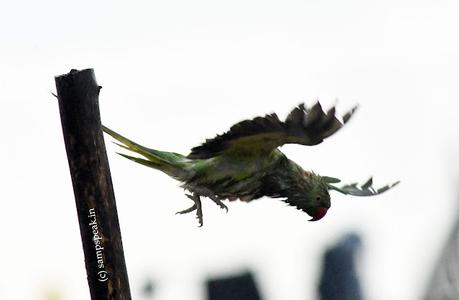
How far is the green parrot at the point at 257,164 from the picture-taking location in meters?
2.89

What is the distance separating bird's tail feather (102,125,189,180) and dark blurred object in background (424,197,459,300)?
240 cm

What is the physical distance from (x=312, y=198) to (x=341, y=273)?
6.93ft

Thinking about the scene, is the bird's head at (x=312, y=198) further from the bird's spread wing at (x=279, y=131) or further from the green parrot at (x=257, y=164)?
the bird's spread wing at (x=279, y=131)

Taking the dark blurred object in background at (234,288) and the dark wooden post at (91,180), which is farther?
the dark blurred object in background at (234,288)

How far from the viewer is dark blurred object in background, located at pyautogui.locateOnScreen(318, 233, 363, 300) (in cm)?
539

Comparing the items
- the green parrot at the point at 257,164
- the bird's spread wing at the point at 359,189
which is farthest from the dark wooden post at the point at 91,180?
the bird's spread wing at the point at 359,189

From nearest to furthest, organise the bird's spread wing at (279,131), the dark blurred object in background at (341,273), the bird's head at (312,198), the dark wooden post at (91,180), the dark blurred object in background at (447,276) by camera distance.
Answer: the dark wooden post at (91,180) → the bird's spread wing at (279,131) → the bird's head at (312,198) → the dark blurred object in background at (447,276) → the dark blurred object in background at (341,273)

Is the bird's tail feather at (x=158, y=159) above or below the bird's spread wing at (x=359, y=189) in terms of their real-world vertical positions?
above

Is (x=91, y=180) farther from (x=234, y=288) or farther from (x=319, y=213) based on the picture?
(x=234, y=288)

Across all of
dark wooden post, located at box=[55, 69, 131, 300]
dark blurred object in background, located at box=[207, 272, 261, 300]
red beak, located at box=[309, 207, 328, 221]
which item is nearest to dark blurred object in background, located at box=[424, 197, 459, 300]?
dark blurred object in background, located at box=[207, 272, 261, 300]

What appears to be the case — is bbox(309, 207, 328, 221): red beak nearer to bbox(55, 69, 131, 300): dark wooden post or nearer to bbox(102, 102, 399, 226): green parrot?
bbox(102, 102, 399, 226): green parrot

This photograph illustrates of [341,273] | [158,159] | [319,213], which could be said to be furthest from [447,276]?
[158,159]

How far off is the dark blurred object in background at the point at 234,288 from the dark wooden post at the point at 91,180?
266cm

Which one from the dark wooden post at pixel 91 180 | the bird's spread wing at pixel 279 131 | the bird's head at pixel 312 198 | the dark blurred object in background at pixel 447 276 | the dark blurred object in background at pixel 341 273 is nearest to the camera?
the dark wooden post at pixel 91 180
